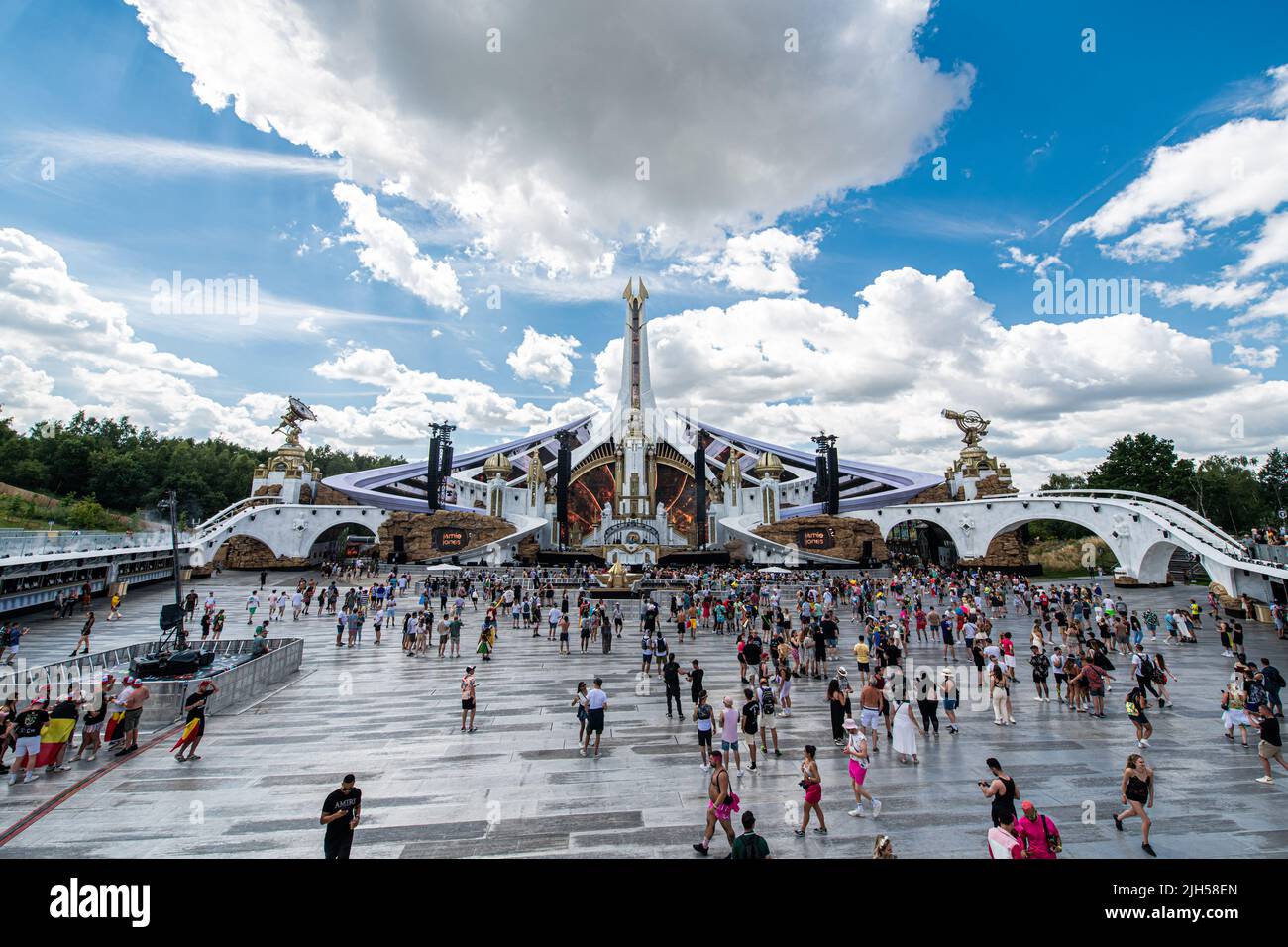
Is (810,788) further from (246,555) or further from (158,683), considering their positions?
(246,555)

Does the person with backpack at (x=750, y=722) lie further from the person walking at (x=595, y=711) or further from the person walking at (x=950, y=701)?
the person walking at (x=950, y=701)

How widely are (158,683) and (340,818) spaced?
6148mm

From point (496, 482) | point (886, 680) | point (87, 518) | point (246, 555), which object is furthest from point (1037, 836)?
point (87, 518)

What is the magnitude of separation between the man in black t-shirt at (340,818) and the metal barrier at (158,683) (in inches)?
201

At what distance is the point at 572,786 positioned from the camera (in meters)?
5.46

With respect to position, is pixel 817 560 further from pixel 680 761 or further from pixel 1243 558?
pixel 680 761

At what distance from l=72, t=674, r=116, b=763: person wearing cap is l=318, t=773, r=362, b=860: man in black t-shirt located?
15.9 feet

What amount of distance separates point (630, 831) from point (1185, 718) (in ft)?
26.4

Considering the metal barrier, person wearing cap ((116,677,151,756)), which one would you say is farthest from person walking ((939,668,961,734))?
person wearing cap ((116,677,151,756))

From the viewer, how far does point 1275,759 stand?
5.86 m

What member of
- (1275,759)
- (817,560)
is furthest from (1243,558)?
(817,560)

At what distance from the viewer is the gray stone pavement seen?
441 centimetres

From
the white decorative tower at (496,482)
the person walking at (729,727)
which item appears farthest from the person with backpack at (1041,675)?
the white decorative tower at (496,482)
